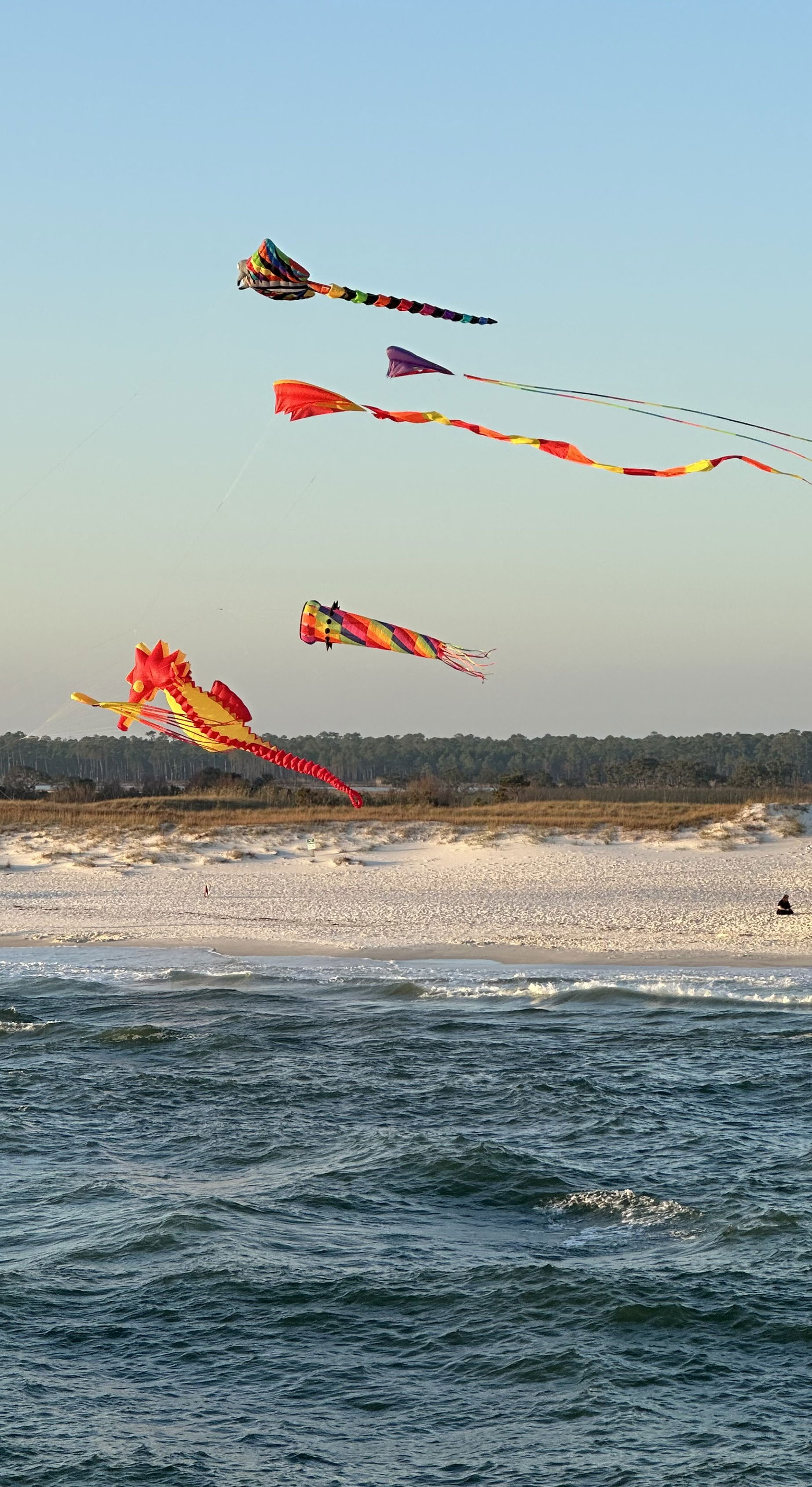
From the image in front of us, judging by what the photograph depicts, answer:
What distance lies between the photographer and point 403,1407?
11.3 m

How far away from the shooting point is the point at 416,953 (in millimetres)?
29078

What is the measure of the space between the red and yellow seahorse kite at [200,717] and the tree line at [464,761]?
36173mm

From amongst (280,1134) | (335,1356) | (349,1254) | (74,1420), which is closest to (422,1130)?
(280,1134)

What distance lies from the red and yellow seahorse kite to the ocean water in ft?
15.3

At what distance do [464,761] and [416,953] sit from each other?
65578 mm

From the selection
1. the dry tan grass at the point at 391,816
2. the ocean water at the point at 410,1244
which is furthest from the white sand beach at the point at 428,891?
the ocean water at the point at 410,1244

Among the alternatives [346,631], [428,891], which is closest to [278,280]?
[346,631]

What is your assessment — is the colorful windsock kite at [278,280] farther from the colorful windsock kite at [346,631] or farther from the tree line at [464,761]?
the tree line at [464,761]

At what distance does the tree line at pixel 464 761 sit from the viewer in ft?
230

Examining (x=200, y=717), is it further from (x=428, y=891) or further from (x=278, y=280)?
(x=428, y=891)

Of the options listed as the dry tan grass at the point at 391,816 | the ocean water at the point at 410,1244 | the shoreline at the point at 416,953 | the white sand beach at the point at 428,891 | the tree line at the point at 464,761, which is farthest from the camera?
the tree line at the point at 464,761

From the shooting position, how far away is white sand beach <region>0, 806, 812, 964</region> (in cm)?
2994

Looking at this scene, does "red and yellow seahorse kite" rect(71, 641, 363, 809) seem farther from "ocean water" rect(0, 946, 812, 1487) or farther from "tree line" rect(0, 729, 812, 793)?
"tree line" rect(0, 729, 812, 793)

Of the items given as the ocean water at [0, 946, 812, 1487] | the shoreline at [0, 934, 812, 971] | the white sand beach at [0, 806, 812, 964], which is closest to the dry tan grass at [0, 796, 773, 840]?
the white sand beach at [0, 806, 812, 964]
